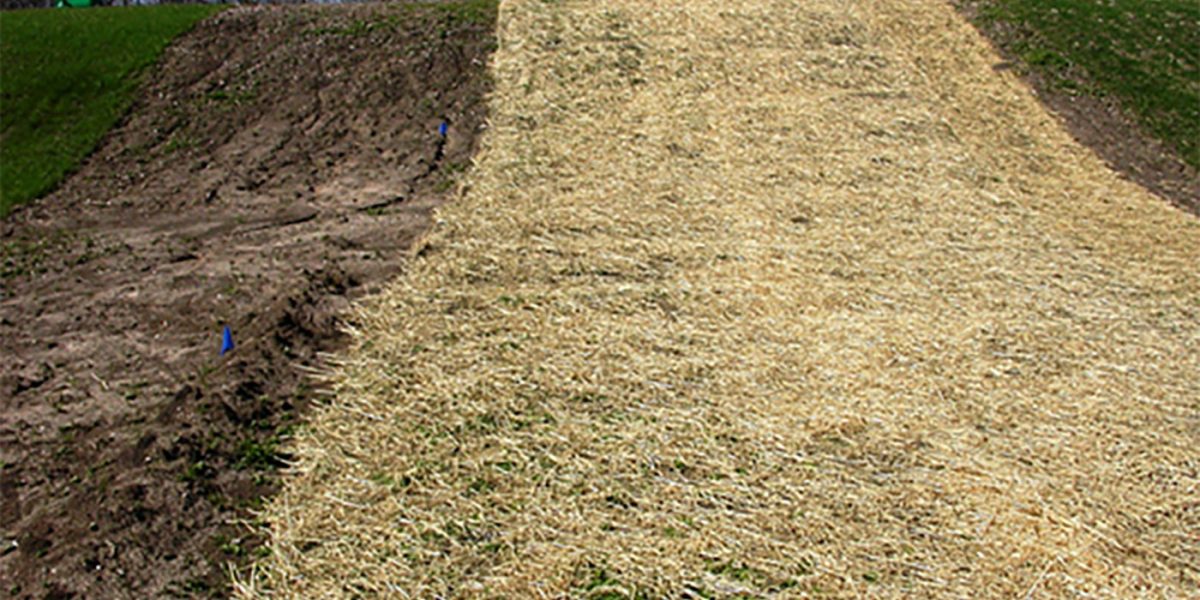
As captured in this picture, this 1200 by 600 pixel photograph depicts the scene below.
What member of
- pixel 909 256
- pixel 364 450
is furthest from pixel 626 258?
pixel 364 450

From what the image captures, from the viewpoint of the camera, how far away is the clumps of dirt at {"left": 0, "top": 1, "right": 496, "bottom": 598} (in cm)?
493

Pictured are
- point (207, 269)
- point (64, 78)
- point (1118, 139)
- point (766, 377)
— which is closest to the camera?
point (766, 377)

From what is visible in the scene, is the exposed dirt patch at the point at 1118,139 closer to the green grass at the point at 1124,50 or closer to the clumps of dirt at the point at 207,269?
the green grass at the point at 1124,50

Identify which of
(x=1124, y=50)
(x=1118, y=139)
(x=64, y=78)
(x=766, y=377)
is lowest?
(x=64, y=78)

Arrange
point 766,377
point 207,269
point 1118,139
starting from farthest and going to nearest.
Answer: point 1118,139
point 207,269
point 766,377

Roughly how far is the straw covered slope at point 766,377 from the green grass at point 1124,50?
5.94ft

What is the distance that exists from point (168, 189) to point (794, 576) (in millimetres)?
8415

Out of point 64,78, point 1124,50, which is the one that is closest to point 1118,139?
point 1124,50

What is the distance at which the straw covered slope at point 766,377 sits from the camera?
4449mm

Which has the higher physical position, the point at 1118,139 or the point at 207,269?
the point at 1118,139

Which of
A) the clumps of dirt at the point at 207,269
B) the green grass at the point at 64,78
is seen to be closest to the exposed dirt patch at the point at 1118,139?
the clumps of dirt at the point at 207,269

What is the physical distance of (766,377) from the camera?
19.3 feet

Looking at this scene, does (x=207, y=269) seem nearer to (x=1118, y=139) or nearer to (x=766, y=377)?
(x=766, y=377)

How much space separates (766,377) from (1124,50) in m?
10.1
